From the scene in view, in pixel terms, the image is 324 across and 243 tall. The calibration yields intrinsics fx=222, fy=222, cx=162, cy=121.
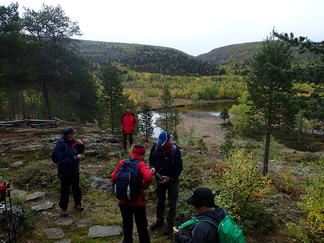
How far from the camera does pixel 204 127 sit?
62.8 meters

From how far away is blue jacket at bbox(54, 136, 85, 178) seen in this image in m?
5.42

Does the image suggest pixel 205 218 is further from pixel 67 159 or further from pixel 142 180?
pixel 67 159

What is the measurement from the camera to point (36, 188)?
7.59 metres

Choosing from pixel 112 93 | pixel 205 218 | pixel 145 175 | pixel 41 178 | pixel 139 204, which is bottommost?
pixel 41 178

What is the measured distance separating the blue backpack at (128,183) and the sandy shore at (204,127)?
42.9 m

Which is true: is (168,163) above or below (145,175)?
below

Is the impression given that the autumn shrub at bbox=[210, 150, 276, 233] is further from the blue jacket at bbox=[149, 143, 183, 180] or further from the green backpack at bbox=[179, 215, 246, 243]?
the green backpack at bbox=[179, 215, 246, 243]

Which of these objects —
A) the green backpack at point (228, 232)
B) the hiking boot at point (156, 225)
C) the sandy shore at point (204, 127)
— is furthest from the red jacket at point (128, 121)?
the sandy shore at point (204, 127)

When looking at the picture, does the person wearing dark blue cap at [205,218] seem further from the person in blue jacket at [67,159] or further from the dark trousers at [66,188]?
the dark trousers at [66,188]

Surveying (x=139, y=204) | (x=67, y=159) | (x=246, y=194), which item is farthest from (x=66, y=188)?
(x=246, y=194)

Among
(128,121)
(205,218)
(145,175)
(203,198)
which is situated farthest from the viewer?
(128,121)

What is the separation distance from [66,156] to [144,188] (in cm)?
245

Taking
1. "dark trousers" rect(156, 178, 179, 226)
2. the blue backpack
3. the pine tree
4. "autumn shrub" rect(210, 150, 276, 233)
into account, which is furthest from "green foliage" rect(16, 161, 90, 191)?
the pine tree

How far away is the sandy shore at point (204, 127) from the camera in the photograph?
2014 inches
